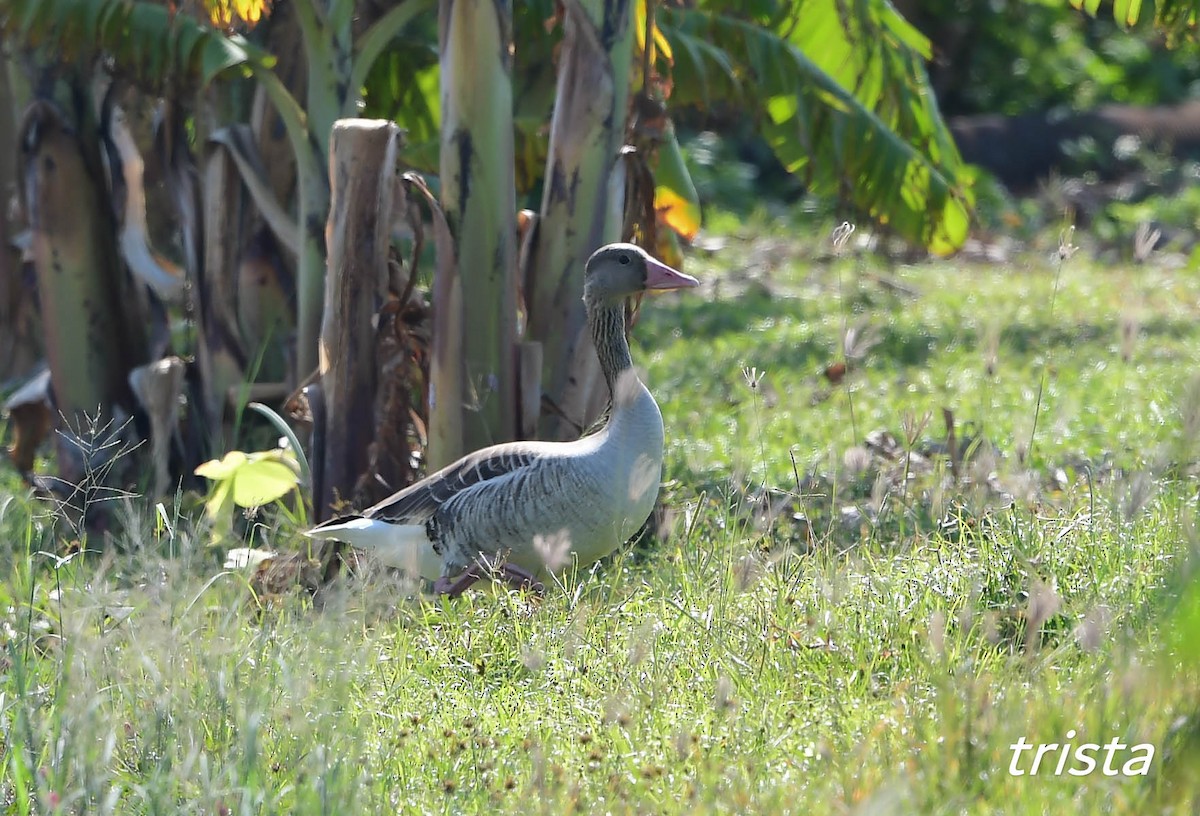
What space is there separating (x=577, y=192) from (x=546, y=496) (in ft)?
4.42

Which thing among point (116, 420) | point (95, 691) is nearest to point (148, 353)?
point (116, 420)

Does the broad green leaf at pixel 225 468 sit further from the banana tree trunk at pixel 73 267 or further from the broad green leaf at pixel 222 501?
the banana tree trunk at pixel 73 267

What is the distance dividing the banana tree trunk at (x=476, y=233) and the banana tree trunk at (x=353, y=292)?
245 mm

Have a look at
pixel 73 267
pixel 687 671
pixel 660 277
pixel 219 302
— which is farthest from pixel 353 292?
pixel 687 671

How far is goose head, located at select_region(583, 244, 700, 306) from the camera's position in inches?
206

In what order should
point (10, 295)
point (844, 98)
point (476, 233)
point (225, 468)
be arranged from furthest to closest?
point (10, 295), point (844, 98), point (476, 233), point (225, 468)

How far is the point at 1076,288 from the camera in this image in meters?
10.6

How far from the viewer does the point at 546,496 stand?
16.0ft

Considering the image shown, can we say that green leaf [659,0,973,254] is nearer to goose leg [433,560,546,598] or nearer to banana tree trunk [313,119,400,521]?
banana tree trunk [313,119,400,521]

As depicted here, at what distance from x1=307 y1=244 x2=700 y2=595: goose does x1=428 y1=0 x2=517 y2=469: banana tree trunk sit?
386mm

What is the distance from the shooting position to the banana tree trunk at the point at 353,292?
5.63 m

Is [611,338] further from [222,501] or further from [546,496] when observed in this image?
[222,501]

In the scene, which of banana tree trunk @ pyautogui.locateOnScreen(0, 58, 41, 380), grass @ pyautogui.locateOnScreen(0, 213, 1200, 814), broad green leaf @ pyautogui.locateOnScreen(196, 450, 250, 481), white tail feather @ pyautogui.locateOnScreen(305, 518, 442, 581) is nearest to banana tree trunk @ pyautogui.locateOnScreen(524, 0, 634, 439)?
grass @ pyautogui.locateOnScreen(0, 213, 1200, 814)

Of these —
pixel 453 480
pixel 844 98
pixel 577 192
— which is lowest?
pixel 453 480
